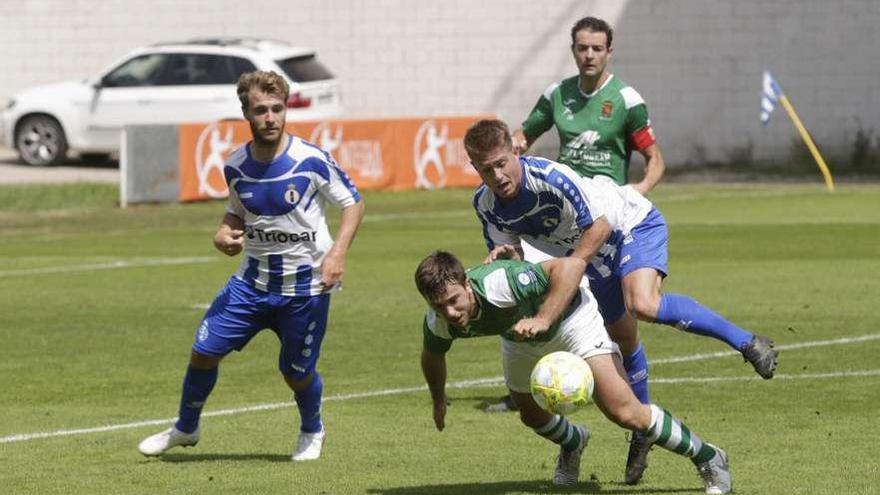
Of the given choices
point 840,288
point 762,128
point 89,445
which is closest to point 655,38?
point 762,128

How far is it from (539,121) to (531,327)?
4.06m

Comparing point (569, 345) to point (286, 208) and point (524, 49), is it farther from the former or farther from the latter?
point (524, 49)

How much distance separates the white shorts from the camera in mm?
7629

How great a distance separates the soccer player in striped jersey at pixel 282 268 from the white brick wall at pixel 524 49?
78.9 ft

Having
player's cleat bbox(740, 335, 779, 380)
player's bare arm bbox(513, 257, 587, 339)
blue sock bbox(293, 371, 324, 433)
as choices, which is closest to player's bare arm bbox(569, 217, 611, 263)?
player's bare arm bbox(513, 257, 587, 339)

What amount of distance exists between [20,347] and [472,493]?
21.2 ft

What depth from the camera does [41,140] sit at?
3148 centimetres

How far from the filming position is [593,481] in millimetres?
8469

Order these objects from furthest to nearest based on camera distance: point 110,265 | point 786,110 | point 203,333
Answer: point 786,110
point 110,265
point 203,333

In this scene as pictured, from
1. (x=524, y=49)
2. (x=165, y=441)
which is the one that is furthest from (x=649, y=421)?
(x=524, y=49)

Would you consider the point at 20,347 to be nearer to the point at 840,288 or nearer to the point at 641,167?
the point at 840,288

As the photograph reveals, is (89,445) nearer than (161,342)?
Yes

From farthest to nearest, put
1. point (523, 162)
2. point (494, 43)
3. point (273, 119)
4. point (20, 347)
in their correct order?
point (494, 43) → point (20, 347) → point (273, 119) → point (523, 162)

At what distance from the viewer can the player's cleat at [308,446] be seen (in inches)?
364
